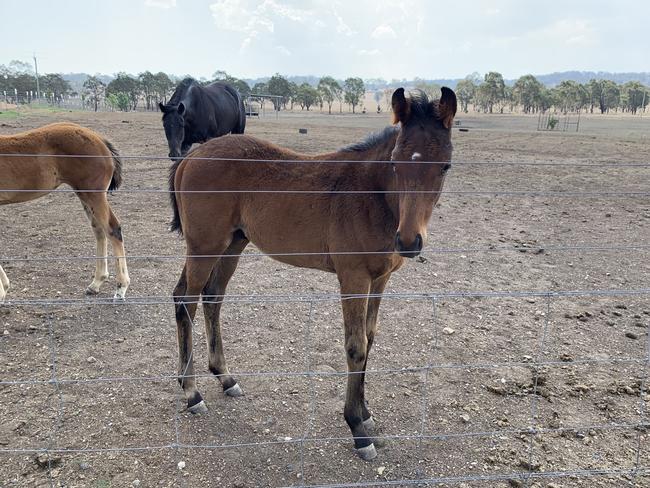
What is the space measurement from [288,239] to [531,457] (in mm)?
2278

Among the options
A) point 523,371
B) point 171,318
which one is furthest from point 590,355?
point 171,318

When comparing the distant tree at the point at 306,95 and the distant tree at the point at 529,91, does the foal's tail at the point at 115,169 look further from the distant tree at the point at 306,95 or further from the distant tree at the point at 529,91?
the distant tree at the point at 306,95

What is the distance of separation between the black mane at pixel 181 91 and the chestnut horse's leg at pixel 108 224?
5451 mm

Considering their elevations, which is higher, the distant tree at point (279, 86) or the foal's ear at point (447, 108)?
the distant tree at point (279, 86)

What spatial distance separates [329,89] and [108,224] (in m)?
93.2

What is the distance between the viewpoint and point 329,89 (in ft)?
306

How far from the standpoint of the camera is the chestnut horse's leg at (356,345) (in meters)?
3.12

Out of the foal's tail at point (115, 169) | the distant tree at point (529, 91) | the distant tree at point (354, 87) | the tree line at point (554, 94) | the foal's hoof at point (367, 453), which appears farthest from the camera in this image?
the distant tree at point (354, 87)

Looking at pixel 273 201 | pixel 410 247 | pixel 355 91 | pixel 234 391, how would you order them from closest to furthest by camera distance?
pixel 410 247, pixel 273 201, pixel 234 391, pixel 355 91

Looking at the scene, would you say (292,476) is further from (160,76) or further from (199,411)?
(160,76)

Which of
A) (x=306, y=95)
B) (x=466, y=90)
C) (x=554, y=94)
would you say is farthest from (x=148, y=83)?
(x=554, y=94)

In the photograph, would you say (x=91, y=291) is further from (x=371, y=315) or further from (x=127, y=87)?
(x=127, y=87)

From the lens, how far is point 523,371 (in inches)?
164

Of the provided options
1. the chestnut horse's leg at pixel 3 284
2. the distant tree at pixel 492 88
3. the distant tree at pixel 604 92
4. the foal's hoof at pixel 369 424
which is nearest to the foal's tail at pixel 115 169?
the chestnut horse's leg at pixel 3 284
